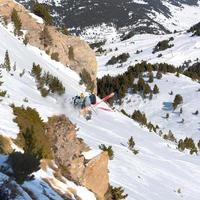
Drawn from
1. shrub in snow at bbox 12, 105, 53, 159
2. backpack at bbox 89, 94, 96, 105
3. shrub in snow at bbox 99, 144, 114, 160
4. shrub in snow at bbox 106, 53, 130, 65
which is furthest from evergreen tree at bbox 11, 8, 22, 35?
shrub in snow at bbox 106, 53, 130, 65

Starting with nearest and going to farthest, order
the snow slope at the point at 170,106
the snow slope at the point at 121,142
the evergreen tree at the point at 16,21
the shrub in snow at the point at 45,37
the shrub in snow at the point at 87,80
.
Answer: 1. the snow slope at the point at 121,142
2. the evergreen tree at the point at 16,21
3. the shrub in snow at the point at 45,37
4. the shrub in snow at the point at 87,80
5. the snow slope at the point at 170,106

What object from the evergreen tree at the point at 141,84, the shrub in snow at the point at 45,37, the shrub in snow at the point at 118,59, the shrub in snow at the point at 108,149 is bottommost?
the shrub in snow at the point at 118,59

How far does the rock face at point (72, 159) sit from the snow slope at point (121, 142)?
1.03m

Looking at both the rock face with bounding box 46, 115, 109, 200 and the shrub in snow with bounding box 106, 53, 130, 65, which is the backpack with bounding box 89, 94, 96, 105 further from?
the shrub in snow with bounding box 106, 53, 130, 65

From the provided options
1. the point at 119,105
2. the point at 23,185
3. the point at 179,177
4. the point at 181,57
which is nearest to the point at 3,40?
the point at 179,177

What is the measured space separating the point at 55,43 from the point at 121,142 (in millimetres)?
13110

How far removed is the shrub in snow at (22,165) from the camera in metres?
8.93

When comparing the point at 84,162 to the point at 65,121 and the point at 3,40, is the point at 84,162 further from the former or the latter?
the point at 3,40

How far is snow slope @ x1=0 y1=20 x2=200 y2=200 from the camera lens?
15.6 meters

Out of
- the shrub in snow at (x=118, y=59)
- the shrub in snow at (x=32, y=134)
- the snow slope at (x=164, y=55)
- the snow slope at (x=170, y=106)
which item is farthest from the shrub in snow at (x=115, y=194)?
the shrub in snow at (x=118, y=59)

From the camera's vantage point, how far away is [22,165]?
9.09 m

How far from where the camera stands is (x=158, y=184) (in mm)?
17453

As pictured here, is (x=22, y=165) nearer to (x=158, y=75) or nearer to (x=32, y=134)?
(x=32, y=134)

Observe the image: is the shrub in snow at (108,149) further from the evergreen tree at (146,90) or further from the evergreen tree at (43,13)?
the evergreen tree at (146,90)
